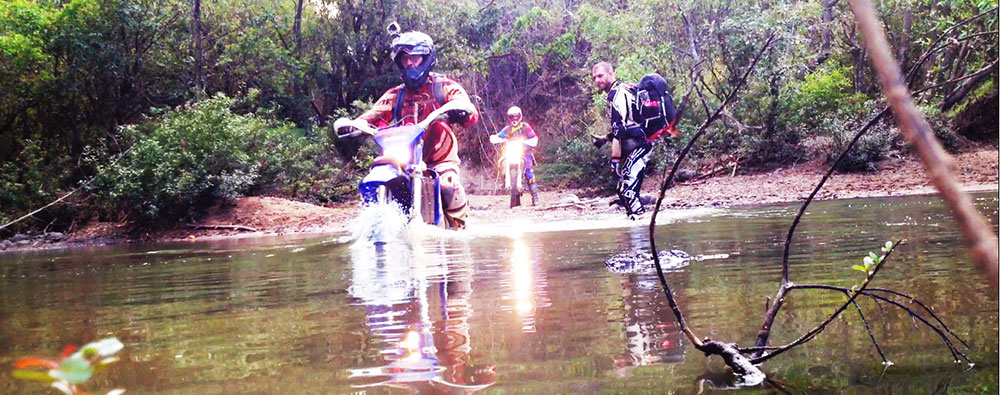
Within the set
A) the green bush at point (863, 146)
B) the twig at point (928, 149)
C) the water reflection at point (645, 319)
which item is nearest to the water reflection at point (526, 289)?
the water reflection at point (645, 319)

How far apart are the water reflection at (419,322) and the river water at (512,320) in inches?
0.5

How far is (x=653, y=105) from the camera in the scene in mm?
9078

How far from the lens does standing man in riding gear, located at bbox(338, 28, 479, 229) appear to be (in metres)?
8.84

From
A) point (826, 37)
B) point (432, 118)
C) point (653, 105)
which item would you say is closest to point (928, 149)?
point (432, 118)

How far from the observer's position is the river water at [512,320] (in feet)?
8.64

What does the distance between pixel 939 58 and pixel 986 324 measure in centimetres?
1989

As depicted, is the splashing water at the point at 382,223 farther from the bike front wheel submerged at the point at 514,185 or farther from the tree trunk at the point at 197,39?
the tree trunk at the point at 197,39

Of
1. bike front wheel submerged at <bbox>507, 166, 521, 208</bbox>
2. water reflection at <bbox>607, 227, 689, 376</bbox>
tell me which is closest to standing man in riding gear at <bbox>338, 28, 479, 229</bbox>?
water reflection at <bbox>607, 227, 689, 376</bbox>

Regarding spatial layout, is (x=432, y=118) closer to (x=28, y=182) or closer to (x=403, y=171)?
(x=403, y=171)

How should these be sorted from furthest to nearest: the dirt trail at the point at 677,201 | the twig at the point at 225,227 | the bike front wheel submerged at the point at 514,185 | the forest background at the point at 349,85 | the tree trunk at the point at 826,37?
1. the tree trunk at the point at 826,37
2. the forest background at the point at 349,85
3. the bike front wheel submerged at the point at 514,185
4. the twig at the point at 225,227
5. the dirt trail at the point at 677,201

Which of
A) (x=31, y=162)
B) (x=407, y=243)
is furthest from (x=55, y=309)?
(x=31, y=162)

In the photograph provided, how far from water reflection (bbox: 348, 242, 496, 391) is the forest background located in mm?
9623

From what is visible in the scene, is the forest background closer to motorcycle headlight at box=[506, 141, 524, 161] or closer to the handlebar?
motorcycle headlight at box=[506, 141, 524, 161]

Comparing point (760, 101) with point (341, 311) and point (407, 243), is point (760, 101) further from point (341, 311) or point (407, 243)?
point (341, 311)
